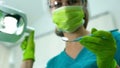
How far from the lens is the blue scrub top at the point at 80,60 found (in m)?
0.98

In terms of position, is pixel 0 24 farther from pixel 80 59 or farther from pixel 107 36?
pixel 107 36

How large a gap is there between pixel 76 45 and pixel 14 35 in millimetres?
295

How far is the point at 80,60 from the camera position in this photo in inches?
41.7

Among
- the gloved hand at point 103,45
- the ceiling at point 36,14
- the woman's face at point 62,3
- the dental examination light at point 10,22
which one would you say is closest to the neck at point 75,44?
the woman's face at point 62,3

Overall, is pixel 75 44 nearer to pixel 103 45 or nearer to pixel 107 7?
pixel 103 45

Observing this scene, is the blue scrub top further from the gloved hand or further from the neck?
the gloved hand

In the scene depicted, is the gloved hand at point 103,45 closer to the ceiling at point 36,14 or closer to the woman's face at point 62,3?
the woman's face at point 62,3

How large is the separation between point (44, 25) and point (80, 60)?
1323mm

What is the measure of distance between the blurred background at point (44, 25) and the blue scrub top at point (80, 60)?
667mm

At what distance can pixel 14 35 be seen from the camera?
112 cm

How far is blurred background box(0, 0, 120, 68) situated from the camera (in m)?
1.77

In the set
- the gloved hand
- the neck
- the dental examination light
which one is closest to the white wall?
the neck

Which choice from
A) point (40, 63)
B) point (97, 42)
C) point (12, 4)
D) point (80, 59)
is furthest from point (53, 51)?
point (97, 42)

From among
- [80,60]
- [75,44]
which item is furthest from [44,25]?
[80,60]
